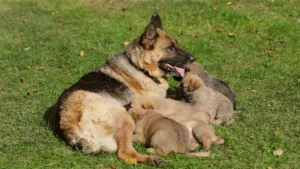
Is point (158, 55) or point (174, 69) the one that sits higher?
point (158, 55)

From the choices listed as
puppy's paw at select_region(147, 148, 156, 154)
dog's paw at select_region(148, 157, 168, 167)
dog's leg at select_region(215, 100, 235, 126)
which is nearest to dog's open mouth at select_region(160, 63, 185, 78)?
dog's leg at select_region(215, 100, 235, 126)

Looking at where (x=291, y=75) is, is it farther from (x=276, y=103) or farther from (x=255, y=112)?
(x=255, y=112)

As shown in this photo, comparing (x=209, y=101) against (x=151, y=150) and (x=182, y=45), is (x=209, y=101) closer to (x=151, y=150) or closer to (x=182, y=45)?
(x=151, y=150)

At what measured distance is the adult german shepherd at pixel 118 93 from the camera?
18.7 ft

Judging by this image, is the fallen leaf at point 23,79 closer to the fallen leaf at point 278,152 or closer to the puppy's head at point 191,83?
the puppy's head at point 191,83

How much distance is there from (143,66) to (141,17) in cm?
583

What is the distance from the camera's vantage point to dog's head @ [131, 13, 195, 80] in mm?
6723

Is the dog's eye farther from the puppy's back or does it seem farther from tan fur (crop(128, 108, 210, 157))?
the puppy's back

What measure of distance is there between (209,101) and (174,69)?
0.77m


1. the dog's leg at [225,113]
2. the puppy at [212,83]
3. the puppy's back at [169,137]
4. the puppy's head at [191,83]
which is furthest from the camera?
A: the puppy at [212,83]

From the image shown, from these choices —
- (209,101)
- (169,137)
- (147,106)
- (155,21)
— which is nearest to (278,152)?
(209,101)

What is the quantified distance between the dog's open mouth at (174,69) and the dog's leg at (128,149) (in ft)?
4.44

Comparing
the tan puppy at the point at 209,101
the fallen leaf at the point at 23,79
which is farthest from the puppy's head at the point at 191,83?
the fallen leaf at the point at 23,79

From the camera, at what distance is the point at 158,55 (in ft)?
22.4
